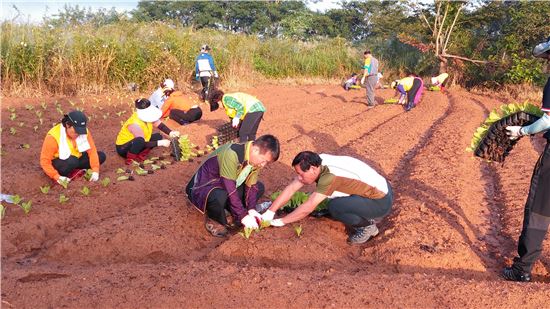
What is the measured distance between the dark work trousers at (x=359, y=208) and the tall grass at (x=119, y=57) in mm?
9471

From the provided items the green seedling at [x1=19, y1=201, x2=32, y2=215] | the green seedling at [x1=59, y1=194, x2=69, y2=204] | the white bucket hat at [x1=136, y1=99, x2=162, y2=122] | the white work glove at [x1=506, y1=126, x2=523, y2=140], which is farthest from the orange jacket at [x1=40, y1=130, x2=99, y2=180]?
the white work glove at [x1=506, y1=126, x2=523, y2=140]

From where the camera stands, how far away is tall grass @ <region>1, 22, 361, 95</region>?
440 inches

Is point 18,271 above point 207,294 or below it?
below

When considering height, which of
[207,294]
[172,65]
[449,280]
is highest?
[449,280]

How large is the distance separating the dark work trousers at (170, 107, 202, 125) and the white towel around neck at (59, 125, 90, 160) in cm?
364

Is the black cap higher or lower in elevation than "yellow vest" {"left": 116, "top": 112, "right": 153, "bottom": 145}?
higher

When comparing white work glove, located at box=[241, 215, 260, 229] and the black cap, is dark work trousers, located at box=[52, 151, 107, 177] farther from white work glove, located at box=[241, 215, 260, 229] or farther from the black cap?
white work glove, located at box=[241, 215, 260, 229]

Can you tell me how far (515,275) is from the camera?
147 inches

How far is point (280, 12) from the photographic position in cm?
3675

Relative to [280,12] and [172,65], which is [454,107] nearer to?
[172,65]

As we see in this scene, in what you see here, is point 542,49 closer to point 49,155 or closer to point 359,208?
point 359,208

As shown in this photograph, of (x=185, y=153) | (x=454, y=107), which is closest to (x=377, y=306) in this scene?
(x=185, y=153)

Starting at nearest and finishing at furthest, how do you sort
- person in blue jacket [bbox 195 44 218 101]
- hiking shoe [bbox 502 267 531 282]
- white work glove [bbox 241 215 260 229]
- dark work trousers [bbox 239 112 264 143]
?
hiking shoe [bbox 502 267 531 282]
white work glove [bbox 241 215 260 229]
dark work trousers [bbox 239 112 264 143]
person in blue jacket [bbox 195 44 218 101]

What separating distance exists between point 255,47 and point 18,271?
50.7 ft
